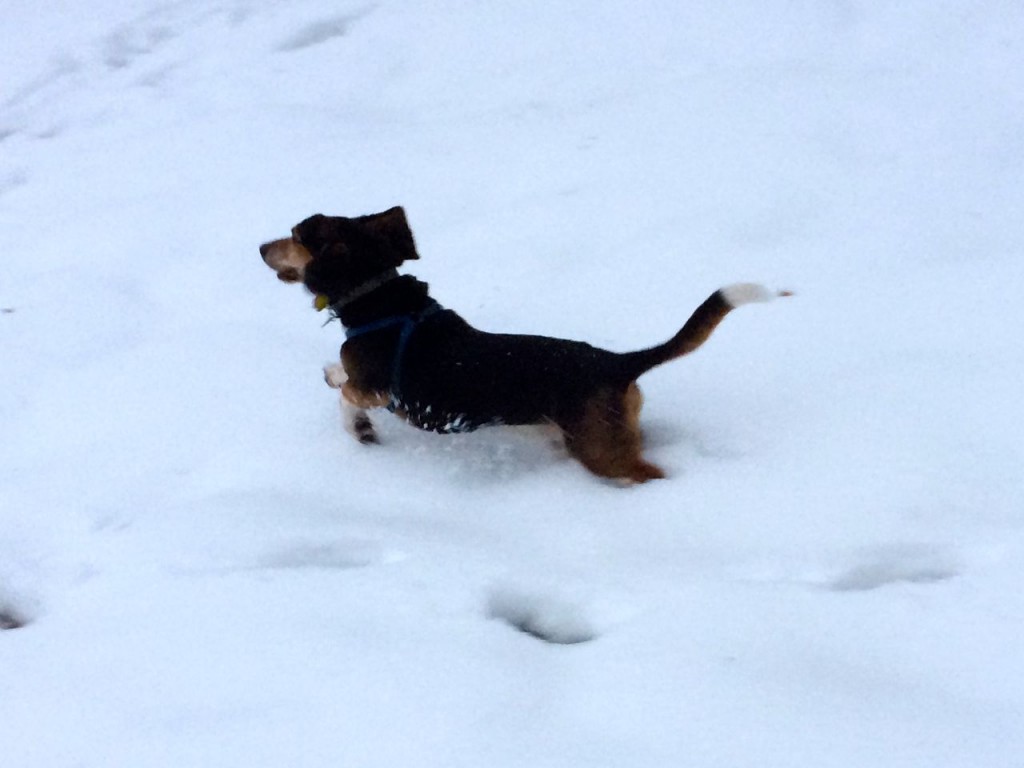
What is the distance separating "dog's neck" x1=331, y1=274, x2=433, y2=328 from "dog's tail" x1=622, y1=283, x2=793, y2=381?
831 millimetres

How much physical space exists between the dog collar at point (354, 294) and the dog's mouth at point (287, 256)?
16cm

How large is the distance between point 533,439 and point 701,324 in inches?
32.3

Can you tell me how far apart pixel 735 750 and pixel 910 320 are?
219 cm

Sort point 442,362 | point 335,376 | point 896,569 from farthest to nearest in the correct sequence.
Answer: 1. point 335,376
2. point 442,362
3. point 896,569

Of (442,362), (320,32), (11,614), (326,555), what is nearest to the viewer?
(11,614)

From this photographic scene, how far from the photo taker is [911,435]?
260 cm

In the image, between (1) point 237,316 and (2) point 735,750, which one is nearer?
(2) point 735,750

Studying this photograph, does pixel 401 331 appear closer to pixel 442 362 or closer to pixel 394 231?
pixel 442 362

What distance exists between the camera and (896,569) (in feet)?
7.02

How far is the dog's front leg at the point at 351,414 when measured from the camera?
295 centimetres

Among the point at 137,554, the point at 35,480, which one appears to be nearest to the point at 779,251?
the point at 137,554

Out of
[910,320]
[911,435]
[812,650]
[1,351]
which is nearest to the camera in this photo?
[812,650]

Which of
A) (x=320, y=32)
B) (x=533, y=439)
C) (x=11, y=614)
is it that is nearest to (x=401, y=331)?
(x=533, y=439)

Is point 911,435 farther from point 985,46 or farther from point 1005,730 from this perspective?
point 985,46
